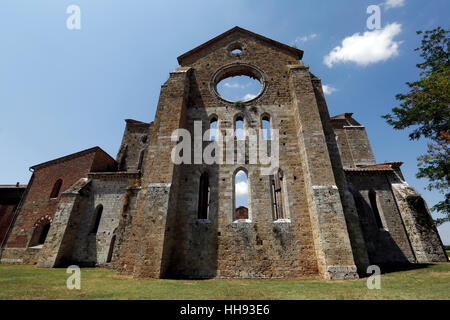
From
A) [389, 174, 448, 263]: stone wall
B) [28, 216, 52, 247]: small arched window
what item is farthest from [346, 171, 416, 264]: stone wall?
[28, 216, 52, 247]: small arched window

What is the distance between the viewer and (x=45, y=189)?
15.8 m

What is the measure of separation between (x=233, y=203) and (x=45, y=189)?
53.4 ft

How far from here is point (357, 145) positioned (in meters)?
18.5

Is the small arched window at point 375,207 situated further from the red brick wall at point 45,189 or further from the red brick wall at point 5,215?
the red brick wall at point 5,215

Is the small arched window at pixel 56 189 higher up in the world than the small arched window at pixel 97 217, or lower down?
higher up

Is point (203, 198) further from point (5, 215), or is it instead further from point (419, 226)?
point (5, 215)

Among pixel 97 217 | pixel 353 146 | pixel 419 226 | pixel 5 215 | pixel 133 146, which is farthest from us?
pixel 133 146

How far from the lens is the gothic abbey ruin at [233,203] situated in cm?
774

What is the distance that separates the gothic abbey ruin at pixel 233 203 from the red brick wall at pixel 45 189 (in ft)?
0.33

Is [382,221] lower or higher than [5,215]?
lower

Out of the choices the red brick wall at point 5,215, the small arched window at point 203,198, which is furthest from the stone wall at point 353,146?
the red brick wall at point 5,215

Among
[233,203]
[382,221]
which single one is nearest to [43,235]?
[233,203]

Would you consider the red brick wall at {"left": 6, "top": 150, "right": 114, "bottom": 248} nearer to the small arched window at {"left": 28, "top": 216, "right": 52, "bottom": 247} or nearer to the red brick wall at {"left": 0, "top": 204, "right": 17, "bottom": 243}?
the small arched window at {"left": 28, "top": 216, "right": 52, "bottom": 247}
